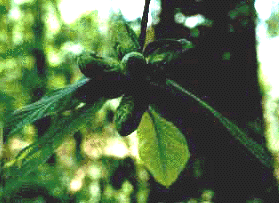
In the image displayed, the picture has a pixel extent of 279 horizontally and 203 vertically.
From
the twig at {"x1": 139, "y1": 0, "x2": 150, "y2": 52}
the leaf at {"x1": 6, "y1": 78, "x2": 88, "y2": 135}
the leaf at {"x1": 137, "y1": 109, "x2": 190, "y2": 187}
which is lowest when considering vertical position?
the leaf at {"x1": 137, "y1": 109, "x2": 190, "y2": 187}

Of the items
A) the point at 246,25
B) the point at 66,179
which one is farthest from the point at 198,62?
the point at 66,179

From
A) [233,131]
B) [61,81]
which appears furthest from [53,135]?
[61,81]

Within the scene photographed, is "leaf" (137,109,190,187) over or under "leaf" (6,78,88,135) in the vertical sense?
under

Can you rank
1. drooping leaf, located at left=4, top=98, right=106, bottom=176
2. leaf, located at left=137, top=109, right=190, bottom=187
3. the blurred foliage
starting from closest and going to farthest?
drooping leaf, located at left=4, top=98, right=106, bottom=176 < leaf, located at left=137, top=109, right=190, bottom=187 < the blurred foliage

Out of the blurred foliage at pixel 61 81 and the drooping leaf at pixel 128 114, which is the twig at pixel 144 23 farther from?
the blurred foliage at pixel 61 81

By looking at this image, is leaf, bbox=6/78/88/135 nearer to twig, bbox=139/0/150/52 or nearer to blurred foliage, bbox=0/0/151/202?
twig, bbox=139/0/150/52

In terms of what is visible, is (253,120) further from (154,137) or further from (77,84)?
(77,84)

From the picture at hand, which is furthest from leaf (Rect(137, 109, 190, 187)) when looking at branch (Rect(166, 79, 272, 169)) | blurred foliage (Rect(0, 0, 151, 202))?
blurred foliage (Rect(0, 0, 151, 202))
